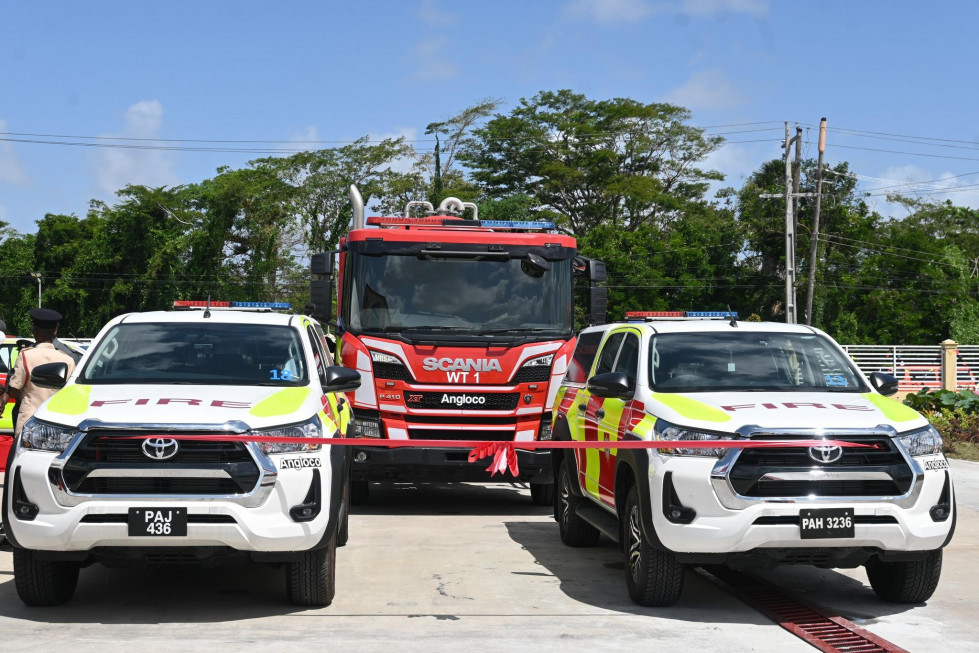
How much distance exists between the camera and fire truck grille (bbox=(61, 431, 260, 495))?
701 centimetres

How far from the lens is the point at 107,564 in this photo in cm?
727

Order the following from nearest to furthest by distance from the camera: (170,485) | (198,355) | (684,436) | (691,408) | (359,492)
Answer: (170,485) < (684,436) < (691,408) < (198,355) < (359,492)

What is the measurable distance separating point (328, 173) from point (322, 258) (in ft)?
164

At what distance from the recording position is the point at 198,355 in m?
8.52

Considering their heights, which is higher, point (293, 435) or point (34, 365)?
point (34, 365)

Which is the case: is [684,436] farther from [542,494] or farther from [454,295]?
[542,494]

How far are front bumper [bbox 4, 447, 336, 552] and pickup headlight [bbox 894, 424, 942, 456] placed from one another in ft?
11.8

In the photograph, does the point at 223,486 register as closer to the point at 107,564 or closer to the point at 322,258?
the point at 107,564

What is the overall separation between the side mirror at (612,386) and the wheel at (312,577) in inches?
85.2

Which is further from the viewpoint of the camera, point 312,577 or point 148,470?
point 312,577

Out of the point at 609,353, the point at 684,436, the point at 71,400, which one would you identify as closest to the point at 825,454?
the point at 684,436

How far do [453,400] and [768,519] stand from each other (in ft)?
18.9

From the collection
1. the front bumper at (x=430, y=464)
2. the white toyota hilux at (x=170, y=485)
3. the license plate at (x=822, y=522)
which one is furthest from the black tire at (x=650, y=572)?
the front bumper at (x=430, y=464)

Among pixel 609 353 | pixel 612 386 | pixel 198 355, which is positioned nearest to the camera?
pixel 612 386
